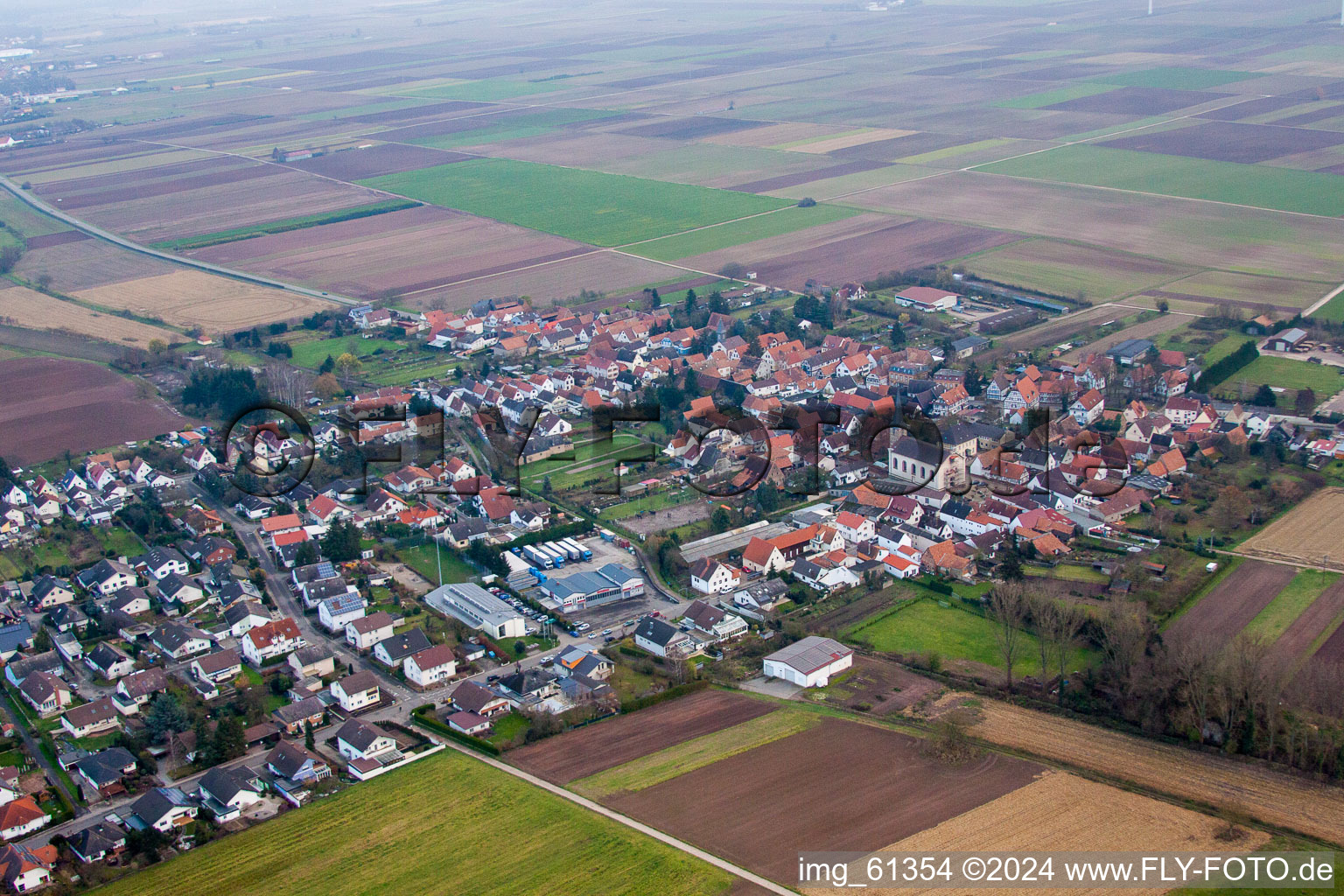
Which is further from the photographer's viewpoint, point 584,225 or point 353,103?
point 353,103

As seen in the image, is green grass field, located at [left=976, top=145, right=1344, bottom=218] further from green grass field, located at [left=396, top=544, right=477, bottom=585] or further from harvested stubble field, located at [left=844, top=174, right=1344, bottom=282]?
green grass field, located at [left=396, top=544, right=477, bottom=585]

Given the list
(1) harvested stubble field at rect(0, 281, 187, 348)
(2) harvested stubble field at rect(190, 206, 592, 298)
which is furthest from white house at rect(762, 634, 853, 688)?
(2) harvested stubble field at rect(190, 206, 592, 298)

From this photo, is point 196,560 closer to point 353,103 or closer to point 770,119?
Answer: point 770,119

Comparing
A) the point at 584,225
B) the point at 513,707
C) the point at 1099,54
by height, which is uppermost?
the point at 1099,54

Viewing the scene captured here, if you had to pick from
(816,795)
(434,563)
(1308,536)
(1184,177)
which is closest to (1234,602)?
(1308,536)

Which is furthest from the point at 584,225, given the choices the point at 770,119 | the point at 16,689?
the point at 16,689

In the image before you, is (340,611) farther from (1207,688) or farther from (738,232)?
(738,232)

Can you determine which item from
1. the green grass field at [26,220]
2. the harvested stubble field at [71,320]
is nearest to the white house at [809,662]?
the harvested stubble field at [71,320]

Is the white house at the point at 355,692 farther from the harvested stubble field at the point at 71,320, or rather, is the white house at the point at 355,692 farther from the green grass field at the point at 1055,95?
A: the green grass field at the point at 1055,95
